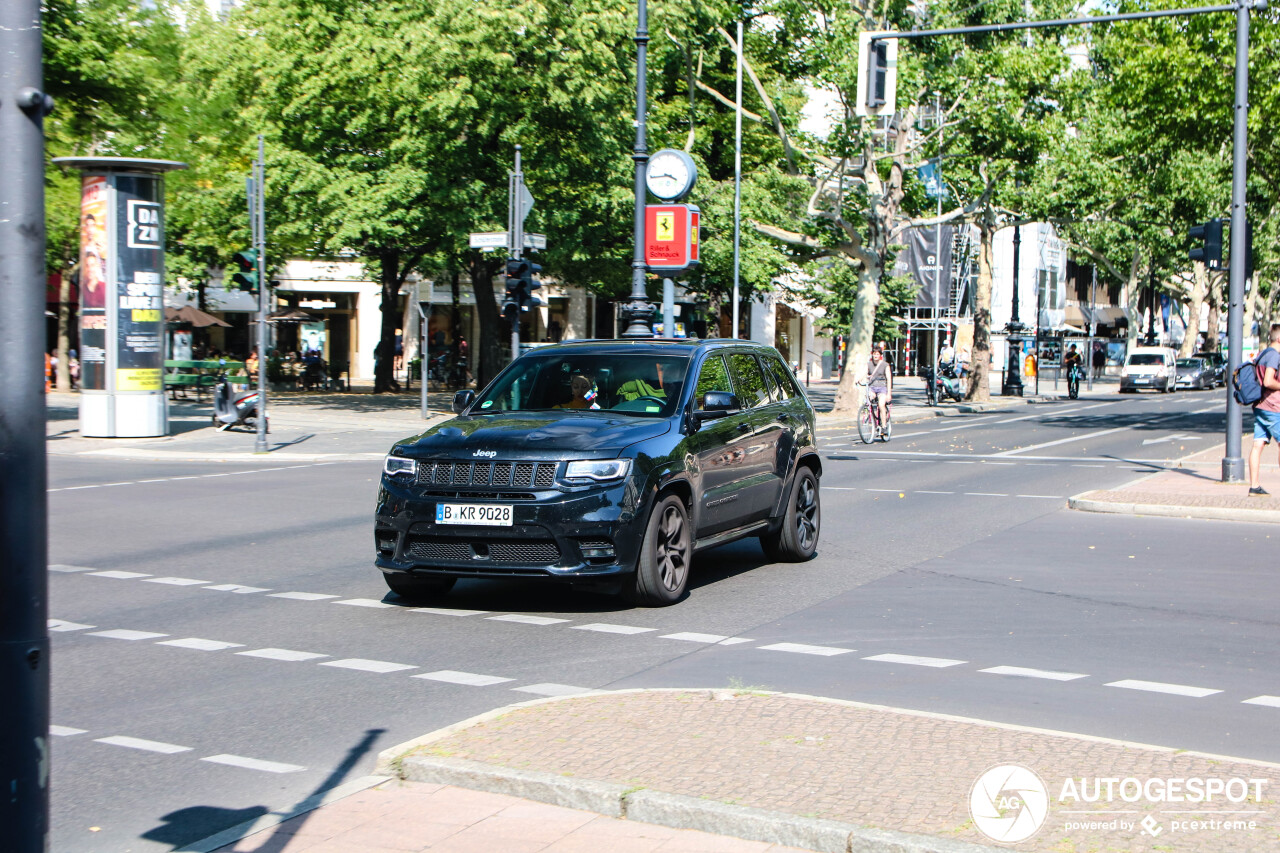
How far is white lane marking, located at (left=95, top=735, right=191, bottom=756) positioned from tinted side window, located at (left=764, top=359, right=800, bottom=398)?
21.7 ft

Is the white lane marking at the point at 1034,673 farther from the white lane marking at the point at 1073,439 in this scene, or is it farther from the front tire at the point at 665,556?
the white lane marking at the point at 1073,439

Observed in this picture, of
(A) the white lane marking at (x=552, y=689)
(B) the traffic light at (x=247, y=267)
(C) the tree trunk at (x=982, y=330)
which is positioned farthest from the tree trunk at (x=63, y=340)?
(A) the white lane marking at (x=552, y=689)

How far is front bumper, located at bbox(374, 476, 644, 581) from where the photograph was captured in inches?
325

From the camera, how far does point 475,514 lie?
836cm

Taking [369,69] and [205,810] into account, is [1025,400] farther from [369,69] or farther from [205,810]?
[205,810]

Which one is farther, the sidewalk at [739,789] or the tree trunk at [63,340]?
the tree trunk at [63,340]

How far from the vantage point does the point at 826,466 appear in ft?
67.4

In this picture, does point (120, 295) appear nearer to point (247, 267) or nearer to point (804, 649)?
point (247, 267)

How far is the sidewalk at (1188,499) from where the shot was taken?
14156 mm

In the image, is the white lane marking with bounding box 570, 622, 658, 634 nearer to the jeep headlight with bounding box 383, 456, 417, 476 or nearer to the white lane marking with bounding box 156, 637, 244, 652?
the jeep headlight with bounding box 383, 456, 417, 476

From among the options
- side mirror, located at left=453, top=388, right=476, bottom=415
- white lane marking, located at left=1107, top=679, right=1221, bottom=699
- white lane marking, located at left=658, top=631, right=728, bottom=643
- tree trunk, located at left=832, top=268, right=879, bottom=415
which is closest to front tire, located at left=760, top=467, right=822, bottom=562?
side mirror, located at left=453, top=388, right=476, bottom=415

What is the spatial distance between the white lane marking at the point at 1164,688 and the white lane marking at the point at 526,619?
3350mm

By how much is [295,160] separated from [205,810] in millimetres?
26665

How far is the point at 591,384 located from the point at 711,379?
927mm
